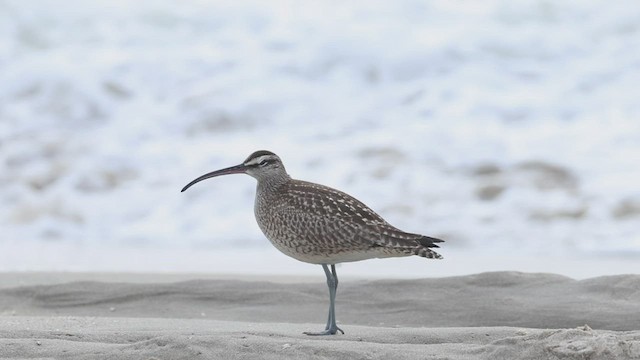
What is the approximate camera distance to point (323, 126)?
13.5 meters

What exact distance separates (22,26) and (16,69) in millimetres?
2090

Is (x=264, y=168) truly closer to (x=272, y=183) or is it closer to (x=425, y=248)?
(x=272, y=183)

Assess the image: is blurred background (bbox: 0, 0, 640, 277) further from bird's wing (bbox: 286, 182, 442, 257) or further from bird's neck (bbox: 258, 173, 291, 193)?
bird's wing (bbox: 286, 182, 442, 257)

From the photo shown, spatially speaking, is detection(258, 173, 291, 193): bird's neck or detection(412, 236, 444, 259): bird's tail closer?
detection(412, 236, 444, 259): bird's tail

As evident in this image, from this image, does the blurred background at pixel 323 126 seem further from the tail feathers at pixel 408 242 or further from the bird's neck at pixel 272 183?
the tail feathers at pixel 408 242

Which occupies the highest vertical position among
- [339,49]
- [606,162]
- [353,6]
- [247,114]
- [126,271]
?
[353,6]

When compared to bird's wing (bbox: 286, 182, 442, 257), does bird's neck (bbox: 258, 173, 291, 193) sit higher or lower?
higher

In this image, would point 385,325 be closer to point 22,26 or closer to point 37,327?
point 37,327

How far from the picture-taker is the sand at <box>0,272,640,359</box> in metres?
4.64

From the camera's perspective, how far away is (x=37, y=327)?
552cm

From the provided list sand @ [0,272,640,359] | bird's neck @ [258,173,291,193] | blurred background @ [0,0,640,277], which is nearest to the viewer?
sand @ [0,272,640,359]

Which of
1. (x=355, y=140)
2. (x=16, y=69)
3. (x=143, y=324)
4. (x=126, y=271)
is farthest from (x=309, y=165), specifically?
(x=143, y=324)

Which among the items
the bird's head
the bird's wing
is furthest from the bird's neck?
the bird's wing

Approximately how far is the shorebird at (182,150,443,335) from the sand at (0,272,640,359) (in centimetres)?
35
